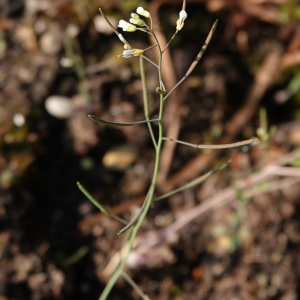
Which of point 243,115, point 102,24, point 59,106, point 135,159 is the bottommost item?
point 243,115

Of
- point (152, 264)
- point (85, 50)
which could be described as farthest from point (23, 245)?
point (85, 50)

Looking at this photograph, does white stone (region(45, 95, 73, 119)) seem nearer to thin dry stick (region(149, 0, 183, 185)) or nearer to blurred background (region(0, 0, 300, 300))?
blurred background (region(0, 0, 300, 300))

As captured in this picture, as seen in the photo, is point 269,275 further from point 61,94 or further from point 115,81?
point 61,94

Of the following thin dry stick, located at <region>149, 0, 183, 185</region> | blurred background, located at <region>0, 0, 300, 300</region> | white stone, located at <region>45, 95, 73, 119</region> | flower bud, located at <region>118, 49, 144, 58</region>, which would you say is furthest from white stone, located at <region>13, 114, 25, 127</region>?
flower bud, located at <region>118, 49, 144, 58</region>

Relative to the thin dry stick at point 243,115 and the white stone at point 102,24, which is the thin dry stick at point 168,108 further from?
the white stone at point 102,24

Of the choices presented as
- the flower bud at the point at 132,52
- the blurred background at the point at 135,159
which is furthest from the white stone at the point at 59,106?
the flower bud at the point at 132,52

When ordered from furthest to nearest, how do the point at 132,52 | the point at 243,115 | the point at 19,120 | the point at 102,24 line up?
the point at 243,115 → the point at 102,24 → the point at 19,120 → the point at 132,52

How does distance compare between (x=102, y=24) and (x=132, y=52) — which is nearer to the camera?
(x=132, y=52)

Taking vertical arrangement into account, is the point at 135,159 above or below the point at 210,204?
above

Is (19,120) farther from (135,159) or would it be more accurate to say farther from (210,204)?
(210,204)

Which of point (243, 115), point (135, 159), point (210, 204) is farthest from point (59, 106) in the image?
point (243, 115)
